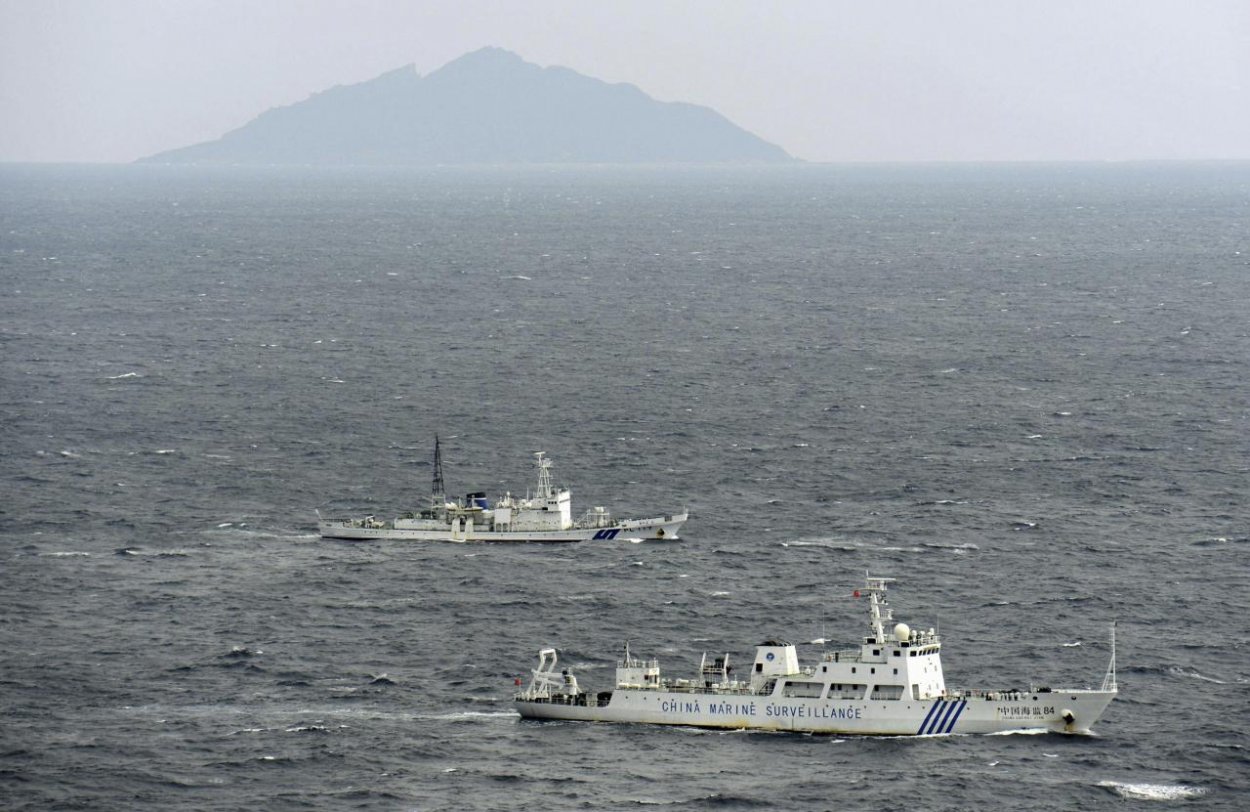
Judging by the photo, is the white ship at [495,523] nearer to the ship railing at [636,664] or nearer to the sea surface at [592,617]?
the sea surface at [592,617]

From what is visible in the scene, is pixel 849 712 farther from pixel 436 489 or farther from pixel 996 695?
pixel 436 489

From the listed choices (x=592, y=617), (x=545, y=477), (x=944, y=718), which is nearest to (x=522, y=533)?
(x=545, y=477)

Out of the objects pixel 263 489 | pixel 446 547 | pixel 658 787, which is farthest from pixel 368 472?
pixel 658 787

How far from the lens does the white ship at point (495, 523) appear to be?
16762 cm

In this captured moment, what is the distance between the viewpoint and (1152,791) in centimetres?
10631

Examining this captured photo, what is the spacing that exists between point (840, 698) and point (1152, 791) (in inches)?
776

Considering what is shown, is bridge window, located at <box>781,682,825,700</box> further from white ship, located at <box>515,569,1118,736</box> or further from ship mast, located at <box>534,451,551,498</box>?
ship mast, located at <box>534,451,551,498</box>

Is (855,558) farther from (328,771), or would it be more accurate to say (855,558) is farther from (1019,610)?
(328,771)

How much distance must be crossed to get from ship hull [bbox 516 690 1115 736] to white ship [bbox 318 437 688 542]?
47086 millimetres

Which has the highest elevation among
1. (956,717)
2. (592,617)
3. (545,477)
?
(545,477)

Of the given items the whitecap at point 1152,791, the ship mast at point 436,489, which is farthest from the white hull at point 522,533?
the whitecap at point 1152,791

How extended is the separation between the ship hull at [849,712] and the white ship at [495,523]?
154ft

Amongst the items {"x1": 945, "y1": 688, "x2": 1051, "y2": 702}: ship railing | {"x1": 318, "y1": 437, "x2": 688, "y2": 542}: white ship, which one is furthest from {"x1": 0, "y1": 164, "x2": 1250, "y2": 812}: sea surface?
{"x1": 945, "y1": 688, "x2": 1051, "y2": 702}: ship railing

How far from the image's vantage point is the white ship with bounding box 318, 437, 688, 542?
550 ft
